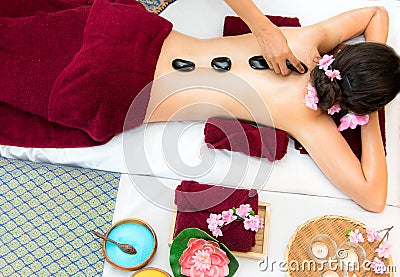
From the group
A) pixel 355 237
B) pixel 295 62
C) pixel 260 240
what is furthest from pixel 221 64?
pixel 355 237

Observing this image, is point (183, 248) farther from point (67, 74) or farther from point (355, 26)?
point (355, 26)

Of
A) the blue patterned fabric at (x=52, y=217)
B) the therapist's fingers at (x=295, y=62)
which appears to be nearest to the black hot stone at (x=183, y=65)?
the therapist's fingers at (x=295, y=62)

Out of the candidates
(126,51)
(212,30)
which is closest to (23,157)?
(126,51)

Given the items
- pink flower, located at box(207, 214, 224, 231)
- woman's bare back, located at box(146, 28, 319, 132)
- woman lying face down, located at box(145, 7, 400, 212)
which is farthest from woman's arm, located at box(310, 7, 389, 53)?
pink flower, located at box(207, 214, 224, 231)

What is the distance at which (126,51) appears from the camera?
5.20 feet

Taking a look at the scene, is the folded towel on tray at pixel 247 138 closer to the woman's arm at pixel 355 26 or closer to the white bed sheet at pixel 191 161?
the white bed sheet at pixel 191 161

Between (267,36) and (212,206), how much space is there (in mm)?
505

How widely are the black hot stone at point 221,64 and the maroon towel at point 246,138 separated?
164 millimetres

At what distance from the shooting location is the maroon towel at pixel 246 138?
1637 mm

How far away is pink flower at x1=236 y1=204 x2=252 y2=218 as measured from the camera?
5.02ft

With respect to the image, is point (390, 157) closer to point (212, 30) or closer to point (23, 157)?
point (212, 30)

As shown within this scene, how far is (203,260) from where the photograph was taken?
1.40 metres

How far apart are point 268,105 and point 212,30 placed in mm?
441

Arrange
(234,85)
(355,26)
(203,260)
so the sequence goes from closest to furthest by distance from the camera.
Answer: (203,260) < (234,85) < (355,26)
